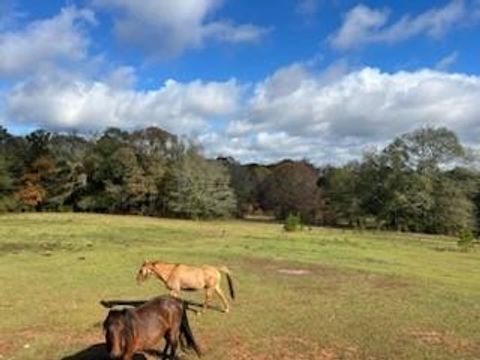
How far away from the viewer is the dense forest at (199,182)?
65.9 metres

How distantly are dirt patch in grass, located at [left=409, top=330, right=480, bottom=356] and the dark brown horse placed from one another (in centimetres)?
461

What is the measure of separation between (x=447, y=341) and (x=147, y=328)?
6271mm

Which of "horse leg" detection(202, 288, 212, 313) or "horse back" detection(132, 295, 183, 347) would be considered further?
"horse leg" detection(202, 288, 212, 313)

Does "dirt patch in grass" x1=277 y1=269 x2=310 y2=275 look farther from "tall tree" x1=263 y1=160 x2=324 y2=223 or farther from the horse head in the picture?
"tall tree" x1=263 y1=160 x2=324 y2=223

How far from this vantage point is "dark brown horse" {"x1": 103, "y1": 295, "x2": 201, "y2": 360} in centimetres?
829

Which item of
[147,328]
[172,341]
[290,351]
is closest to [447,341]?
[290,351]

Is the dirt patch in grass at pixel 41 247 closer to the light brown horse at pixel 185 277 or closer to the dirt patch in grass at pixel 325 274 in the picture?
the dirt patch in grass at pixel 325 274

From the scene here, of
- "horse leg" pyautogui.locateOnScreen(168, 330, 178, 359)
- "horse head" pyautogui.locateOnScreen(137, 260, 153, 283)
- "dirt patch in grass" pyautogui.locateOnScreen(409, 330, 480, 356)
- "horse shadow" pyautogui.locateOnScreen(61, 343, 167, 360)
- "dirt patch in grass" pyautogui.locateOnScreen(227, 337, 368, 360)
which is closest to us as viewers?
"horse leg" pyautogui.locateOnScreen(168, 330, 178, 359)

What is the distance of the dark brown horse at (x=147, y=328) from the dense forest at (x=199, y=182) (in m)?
58.8

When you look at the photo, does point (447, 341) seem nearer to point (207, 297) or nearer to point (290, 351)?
point (290, 351)

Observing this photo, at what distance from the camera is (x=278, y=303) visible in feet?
51.1

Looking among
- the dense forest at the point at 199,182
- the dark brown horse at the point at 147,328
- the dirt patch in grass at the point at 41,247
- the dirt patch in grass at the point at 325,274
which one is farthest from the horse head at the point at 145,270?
the dense forest at the point at 199,182

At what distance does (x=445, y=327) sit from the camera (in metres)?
13.2

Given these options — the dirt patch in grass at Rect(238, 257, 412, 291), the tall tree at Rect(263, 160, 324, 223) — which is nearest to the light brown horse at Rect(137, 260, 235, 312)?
the dirt patch in grass at Rect(238, 257, 412, 291)
